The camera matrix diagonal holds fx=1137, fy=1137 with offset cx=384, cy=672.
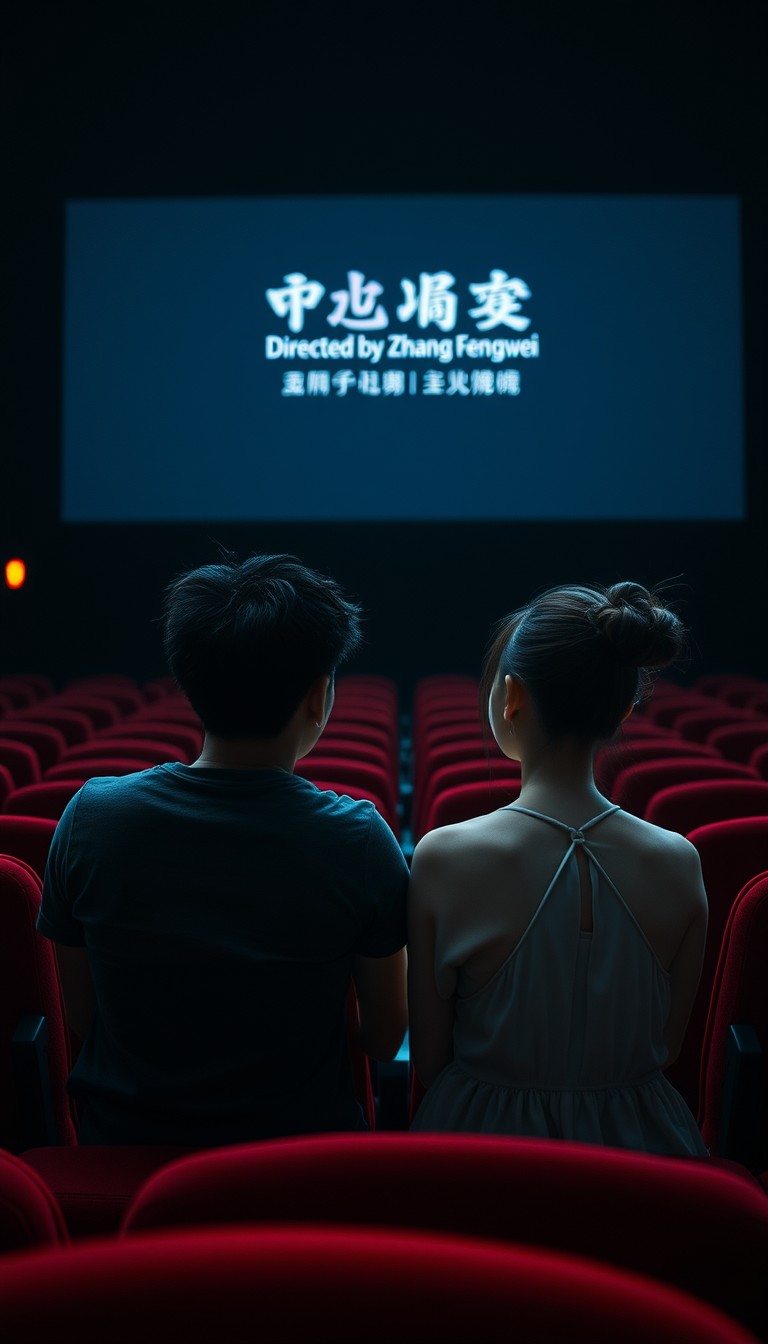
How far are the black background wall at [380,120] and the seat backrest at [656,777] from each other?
22.1 ft

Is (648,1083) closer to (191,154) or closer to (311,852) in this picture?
(311,852)

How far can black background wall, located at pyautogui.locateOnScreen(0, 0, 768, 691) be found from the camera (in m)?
9.73

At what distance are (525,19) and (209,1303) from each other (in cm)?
1089

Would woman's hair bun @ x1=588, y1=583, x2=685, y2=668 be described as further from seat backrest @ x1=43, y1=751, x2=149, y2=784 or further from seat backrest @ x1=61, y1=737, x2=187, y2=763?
seat backrest @ x1=61, y1=737, x2=187, y2=763

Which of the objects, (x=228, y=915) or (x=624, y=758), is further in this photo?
(x=624, y=758)

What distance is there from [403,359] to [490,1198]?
9.15 m

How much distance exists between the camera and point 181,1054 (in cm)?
147

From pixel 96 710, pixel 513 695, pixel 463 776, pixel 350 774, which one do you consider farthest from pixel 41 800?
pixel 96 710

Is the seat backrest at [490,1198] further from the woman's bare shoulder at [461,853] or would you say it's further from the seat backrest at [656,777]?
the seat backrest at [656,777]

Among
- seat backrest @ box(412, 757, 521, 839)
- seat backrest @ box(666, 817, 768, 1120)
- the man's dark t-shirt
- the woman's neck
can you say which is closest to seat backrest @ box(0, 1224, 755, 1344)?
the man's dark t-shirt

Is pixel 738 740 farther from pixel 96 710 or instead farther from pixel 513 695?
pixel 96 710

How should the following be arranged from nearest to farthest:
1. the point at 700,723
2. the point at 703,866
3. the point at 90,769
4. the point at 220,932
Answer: the point at 220,932, the point at 703,866, the point at 90,769, the point at 700,723

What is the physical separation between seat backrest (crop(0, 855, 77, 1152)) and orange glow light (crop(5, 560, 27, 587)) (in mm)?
9200

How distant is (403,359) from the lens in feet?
30.9
